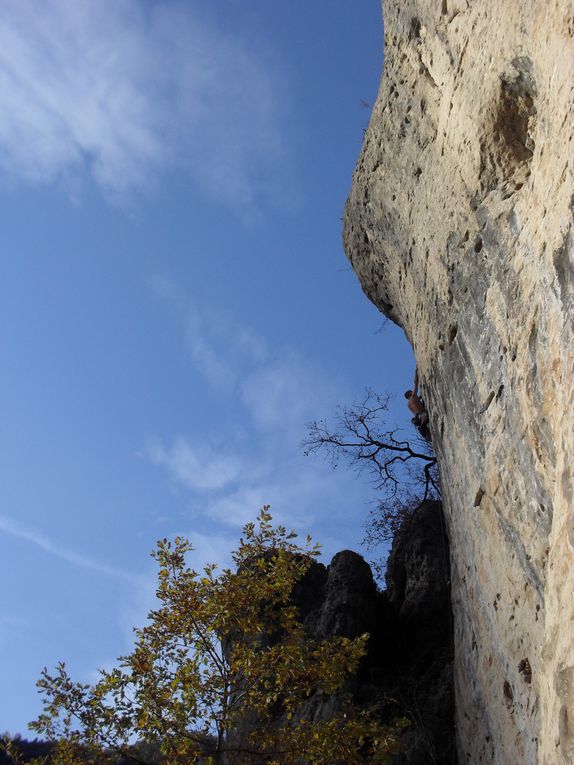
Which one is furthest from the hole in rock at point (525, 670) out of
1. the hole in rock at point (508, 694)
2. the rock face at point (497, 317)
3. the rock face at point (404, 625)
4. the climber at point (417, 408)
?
the climber at point (417, 408)

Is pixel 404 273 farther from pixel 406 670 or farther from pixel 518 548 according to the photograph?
pixel 406 670

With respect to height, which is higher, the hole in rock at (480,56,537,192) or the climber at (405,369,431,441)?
the climber at (405,369,431,441)

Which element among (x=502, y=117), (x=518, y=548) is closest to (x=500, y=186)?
(x=502, y=117)

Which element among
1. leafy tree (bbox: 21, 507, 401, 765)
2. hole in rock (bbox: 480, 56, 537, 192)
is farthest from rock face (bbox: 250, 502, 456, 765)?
hole in rock (bbox: 480, 56, 537, 192)

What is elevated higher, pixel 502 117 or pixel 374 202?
pixel 374 202

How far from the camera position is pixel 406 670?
1238cm

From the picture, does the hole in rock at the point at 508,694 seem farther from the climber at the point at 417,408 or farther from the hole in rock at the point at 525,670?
the climber at the point at 417,408

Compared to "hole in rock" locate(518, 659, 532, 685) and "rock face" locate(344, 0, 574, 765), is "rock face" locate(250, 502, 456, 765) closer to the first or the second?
"rock face" locate(344, 0, 574, 765)

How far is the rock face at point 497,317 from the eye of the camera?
5480mm

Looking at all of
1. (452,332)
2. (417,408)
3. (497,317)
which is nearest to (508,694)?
(497,317)

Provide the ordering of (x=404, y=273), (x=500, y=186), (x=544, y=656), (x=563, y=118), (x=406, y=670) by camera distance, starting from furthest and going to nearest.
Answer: (x=406, y=670)
(x=404, y=273)
(x=500, y=186)
(x=563, y=118)
(x=544, y=656)

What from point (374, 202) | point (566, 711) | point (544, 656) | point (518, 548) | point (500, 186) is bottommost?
point (566, 711)

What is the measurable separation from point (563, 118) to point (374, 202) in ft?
21.2

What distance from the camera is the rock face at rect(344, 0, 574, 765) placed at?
5.48 m
